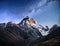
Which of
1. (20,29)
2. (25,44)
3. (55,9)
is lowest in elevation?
(25,44)

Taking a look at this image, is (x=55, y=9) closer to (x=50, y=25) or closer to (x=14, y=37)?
(x=50, y=25)

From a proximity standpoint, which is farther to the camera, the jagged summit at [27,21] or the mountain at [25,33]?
the jagged summit at [27,21]

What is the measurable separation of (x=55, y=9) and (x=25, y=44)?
1.40 m

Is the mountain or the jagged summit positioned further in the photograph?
the jagged summit

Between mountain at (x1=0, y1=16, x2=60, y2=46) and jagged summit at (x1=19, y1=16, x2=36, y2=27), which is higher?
jagged summit at (x1=19, y1=16, x2=36, y2=27)

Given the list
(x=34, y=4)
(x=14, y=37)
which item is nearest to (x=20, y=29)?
(x=14, y=37)

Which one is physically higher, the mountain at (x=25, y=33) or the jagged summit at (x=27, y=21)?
the jagged summit at (x=27, y=21)

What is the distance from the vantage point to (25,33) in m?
5.75

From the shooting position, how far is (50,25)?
5.78 meters

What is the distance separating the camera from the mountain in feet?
18.4

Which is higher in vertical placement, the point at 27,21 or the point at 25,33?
the point at 27,21

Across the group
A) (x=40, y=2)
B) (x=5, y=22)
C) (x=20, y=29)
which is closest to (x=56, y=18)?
(x=40, y=2)

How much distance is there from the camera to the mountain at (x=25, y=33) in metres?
5.61

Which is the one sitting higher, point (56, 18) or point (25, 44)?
point (56, 18)
